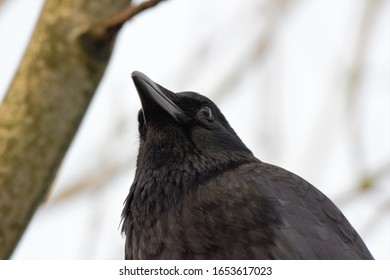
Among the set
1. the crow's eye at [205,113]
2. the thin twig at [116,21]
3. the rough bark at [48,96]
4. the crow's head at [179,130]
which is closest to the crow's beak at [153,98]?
the crow's head at [179,130]

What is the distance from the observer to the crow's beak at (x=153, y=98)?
407cm

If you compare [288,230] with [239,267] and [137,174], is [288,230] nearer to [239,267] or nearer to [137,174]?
[239,267]

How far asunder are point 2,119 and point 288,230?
1597 mm

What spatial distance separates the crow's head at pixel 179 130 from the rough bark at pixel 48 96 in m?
0.39

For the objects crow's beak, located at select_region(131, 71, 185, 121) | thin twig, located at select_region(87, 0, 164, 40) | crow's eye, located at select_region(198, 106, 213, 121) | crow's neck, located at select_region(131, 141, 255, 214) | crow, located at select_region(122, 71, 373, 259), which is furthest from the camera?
crow's eye, located at select_region(198, 106, 213, 121)

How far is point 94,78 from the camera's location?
3820mm

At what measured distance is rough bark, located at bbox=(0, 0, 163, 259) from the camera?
11.4 feet

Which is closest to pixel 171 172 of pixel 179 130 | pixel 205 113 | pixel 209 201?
pixel 179 130

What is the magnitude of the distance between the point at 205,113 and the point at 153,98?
442 mm

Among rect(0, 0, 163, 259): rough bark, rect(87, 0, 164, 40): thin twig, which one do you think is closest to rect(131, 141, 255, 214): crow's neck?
rect(0, 0, 163, 259): rough bark

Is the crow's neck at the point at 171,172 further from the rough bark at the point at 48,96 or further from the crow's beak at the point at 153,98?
the rough bark at the point at 48,96

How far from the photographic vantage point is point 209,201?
3.63m

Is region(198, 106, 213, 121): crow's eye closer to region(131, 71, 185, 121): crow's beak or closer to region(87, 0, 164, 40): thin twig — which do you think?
region(131, 71, 185, 121): crow's beak

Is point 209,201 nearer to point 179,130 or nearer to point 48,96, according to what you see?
point 179,130
